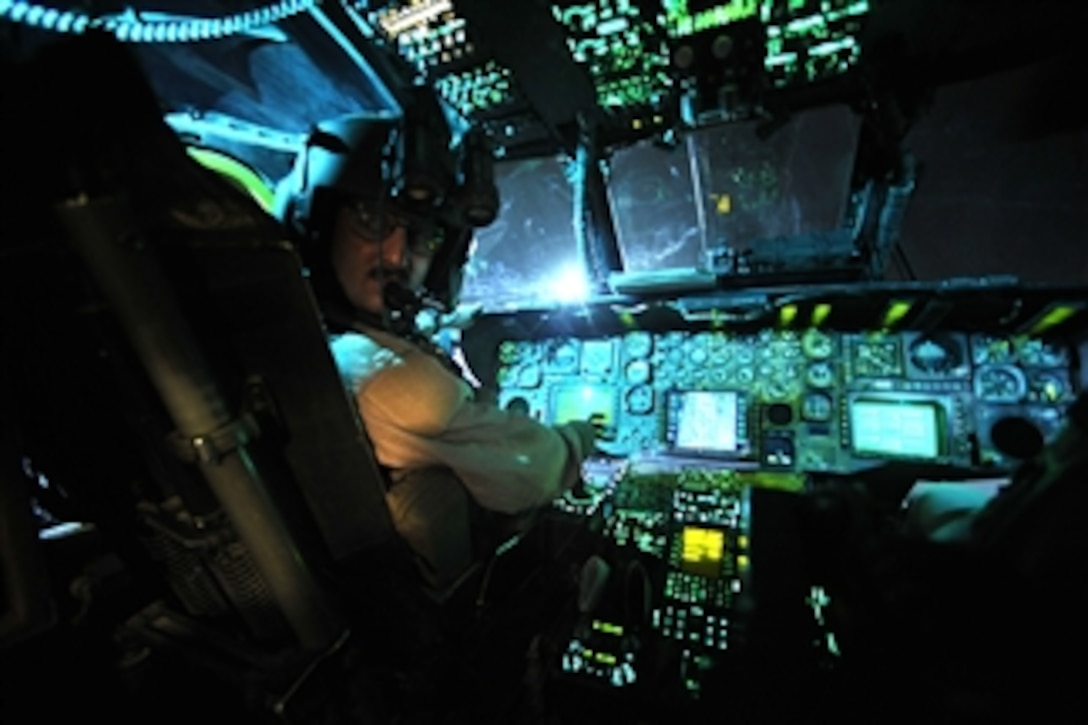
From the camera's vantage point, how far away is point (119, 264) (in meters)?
0.60

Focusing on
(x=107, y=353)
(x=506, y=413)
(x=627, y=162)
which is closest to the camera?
(x=107, y=353)

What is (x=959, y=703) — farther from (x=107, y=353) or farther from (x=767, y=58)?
(x=767, y=58)

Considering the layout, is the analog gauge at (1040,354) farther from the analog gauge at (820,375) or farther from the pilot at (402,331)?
the pilot at (402,331)

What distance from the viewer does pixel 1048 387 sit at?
234 cm

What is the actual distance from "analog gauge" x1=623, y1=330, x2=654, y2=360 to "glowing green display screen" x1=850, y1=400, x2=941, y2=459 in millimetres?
1261

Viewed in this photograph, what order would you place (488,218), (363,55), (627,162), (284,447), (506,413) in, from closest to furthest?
(284,447) → (506,413) → (488,218) → (363,55) → (627,162)

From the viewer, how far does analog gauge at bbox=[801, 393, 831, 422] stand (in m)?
2.66

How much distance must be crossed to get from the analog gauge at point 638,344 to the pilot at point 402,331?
1.86 m

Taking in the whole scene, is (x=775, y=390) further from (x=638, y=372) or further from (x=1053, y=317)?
(x=1053, y=317)

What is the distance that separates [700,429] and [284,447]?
2502mm

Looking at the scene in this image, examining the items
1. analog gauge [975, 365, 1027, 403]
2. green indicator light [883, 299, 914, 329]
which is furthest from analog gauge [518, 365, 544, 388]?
analog gauge [975, 365, 1027, 403]

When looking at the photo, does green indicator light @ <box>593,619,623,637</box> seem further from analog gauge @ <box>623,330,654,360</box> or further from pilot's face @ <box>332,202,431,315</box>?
analog gauge @ <box>623,330,654,360</box>

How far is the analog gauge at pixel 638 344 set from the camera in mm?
3205

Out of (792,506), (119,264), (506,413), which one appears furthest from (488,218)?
(792,506)
